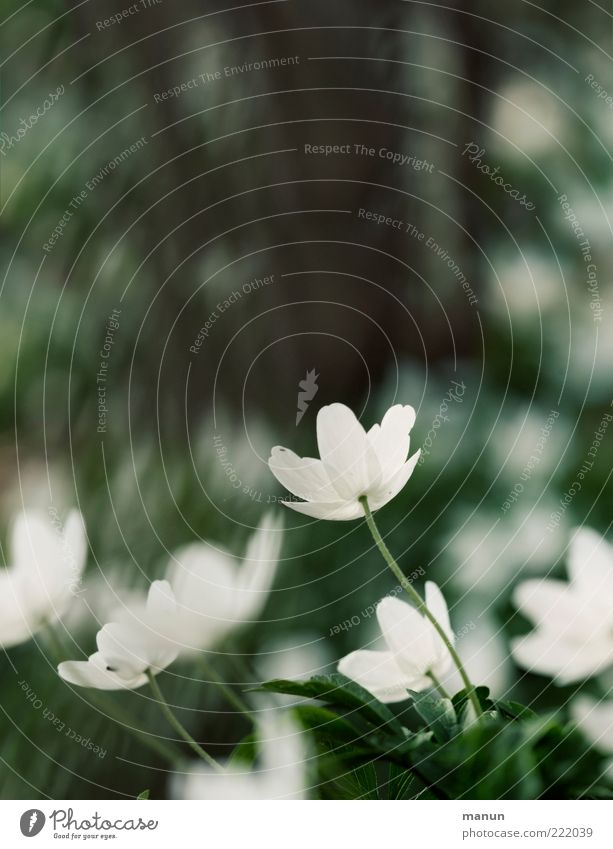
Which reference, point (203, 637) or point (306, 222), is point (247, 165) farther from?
point (203, 637)

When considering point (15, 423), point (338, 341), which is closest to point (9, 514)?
point (15, 423)

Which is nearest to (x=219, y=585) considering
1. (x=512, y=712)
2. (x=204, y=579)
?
(x=204, y=579)
